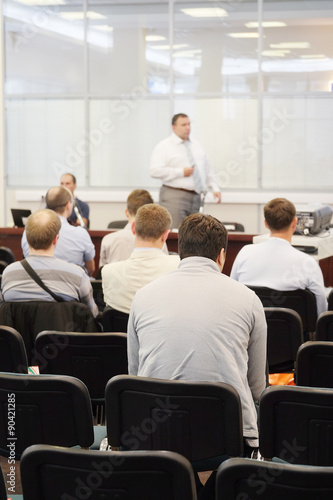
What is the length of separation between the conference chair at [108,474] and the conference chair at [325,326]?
1819 millimetres

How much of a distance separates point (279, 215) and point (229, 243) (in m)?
2.71

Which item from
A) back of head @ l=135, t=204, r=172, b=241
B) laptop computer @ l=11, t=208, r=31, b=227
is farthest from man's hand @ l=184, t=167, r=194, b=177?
back of head @ l=135, t=204, r=172, b=241

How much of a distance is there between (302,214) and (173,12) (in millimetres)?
4826

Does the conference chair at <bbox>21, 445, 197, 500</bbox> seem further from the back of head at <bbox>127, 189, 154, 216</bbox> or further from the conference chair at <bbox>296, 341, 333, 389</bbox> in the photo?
the back of head at <bbox>127, 189, 154, 216</bbox>

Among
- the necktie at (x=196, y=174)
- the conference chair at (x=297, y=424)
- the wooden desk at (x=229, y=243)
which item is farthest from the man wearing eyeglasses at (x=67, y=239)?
the conference chair at (x=297, y=424)

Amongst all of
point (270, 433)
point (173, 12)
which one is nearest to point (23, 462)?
point (270, 433)

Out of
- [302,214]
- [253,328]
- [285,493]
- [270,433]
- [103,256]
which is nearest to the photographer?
[285,493]

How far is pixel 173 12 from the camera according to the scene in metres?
9.81

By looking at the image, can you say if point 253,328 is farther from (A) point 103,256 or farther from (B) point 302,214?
(B) point 302,214

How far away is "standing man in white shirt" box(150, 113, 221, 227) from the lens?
8125mm

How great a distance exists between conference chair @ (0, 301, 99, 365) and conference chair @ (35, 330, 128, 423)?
1.58 ft

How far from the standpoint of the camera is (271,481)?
1.62 metres

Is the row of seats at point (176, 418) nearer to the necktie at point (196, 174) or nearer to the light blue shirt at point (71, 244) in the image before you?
the light blue shirt at point (71, 244)

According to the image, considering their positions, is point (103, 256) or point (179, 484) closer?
point (179, 484)
